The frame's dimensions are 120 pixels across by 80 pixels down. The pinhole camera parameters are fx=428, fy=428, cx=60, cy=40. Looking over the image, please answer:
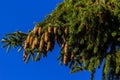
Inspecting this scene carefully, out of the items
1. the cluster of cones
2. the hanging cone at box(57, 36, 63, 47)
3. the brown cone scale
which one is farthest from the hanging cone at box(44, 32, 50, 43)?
the hanging cone at box(57, 36, 63, 47)

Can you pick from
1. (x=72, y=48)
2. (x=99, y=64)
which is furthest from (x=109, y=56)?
(x=72, y=48)

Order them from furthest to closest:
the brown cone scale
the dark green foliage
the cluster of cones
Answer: the brown cone scale → the cluster of cones → the dark green foliage

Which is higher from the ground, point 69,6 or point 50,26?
point 69,6

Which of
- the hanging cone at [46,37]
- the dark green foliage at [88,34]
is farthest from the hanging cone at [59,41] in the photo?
the hanging cone at [46,37]

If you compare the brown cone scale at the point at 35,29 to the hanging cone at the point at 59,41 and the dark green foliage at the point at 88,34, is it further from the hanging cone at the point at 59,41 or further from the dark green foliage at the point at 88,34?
the hanging cone at the point at 59,41

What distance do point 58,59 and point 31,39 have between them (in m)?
1.59

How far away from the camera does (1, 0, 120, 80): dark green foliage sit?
Result: 10367mm

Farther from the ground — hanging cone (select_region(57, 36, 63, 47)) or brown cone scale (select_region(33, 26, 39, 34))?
brown cone scale (select_region(33, 26, 39, 34))

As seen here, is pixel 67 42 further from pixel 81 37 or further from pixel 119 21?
pixel 119 21

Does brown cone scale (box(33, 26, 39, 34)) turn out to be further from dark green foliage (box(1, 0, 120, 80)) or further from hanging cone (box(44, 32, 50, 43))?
hanging cone (box(44, 32, 50, 43))

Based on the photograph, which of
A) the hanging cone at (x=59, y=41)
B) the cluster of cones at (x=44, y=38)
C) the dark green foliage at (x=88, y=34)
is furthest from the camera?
the hanging cone at (x=59, y=41)

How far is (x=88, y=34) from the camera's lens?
10.7m

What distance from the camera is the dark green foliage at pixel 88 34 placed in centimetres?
1037

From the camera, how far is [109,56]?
426 inches
